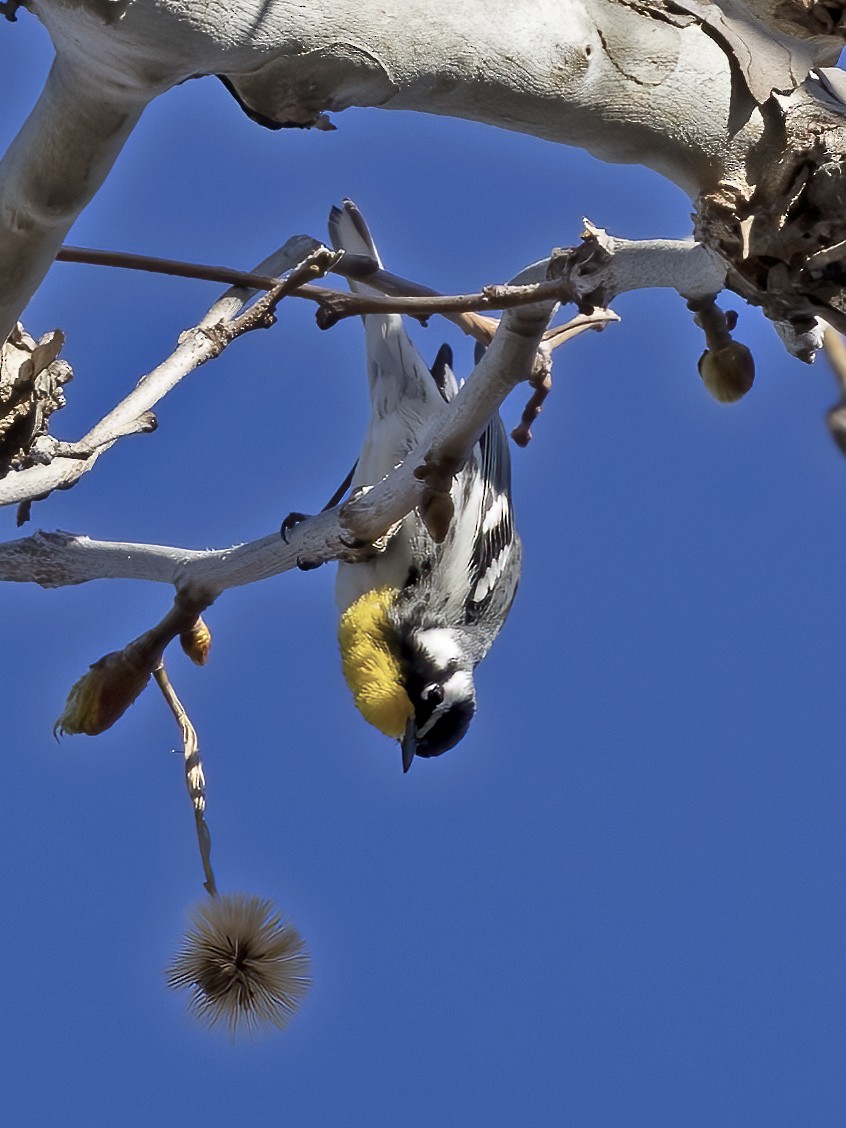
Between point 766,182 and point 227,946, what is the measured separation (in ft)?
5.24

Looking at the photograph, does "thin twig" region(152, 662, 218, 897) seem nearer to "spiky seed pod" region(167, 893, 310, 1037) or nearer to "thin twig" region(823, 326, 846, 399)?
"spiky seed pod" region(167, 893, 310, 1037)

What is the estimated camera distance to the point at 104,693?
6.94 ft

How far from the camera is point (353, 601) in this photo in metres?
3.77

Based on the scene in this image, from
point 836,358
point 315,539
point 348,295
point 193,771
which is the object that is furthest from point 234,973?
point 836,358

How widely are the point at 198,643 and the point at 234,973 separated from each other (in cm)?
62

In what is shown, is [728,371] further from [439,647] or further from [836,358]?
[439,647]

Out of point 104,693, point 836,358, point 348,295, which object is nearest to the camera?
point 836,358

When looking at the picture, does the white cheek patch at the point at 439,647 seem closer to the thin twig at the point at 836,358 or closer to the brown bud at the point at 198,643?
the brown bud at the point at 198,643

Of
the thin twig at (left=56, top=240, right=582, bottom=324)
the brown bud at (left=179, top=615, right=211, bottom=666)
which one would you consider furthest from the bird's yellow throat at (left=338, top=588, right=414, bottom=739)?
the thin twig at (left=56, top=240, right=582, bottom=324)

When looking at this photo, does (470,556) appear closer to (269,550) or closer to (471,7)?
(269,550)

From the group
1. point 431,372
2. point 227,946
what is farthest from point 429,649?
point 227,946

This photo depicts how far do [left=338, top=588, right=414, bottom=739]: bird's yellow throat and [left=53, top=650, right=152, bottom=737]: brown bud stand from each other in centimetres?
148

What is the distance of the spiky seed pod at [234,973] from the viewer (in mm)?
2205

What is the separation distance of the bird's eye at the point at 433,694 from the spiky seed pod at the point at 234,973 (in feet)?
4.87
